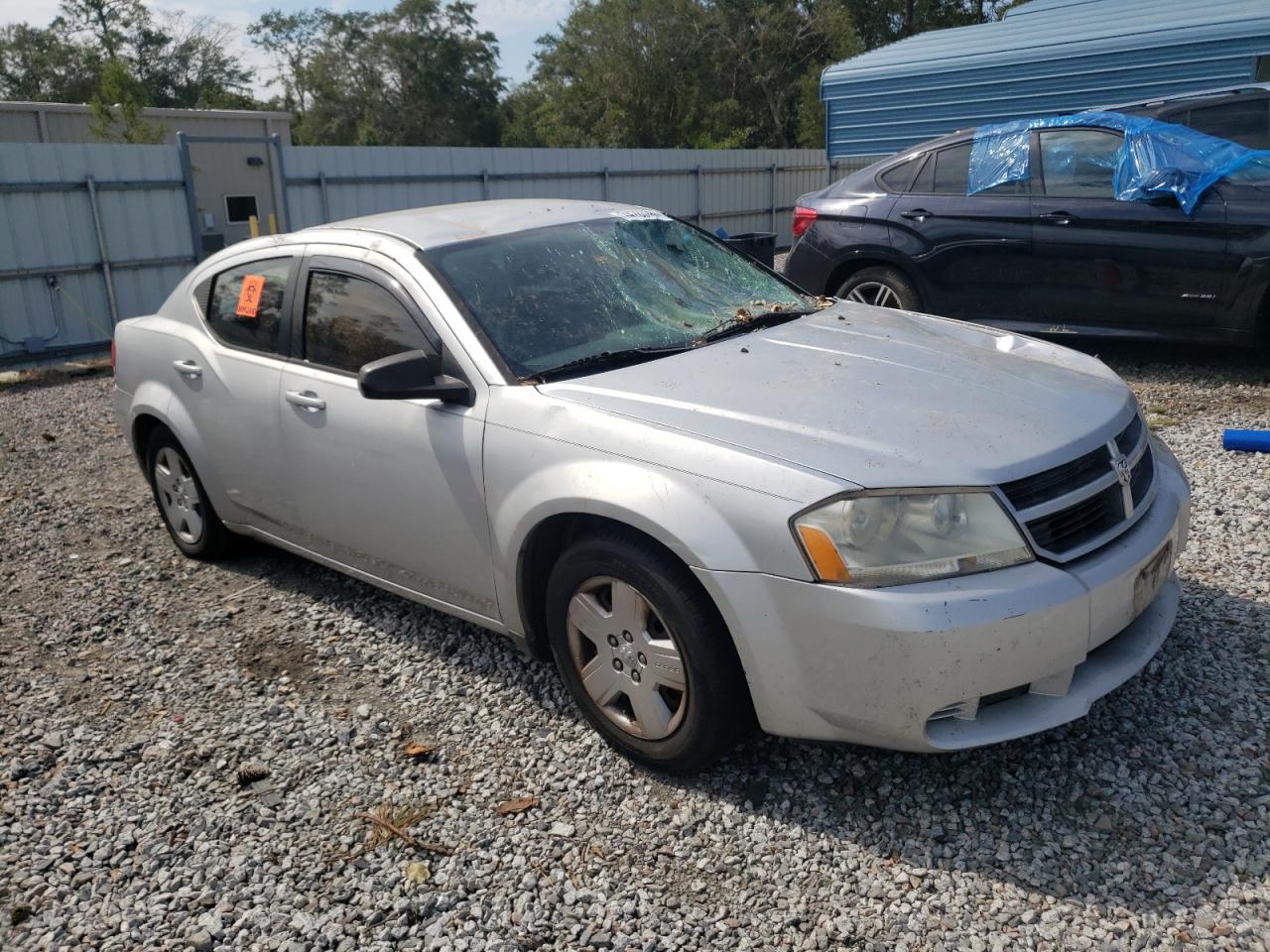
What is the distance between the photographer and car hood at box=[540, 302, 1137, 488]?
107 inches

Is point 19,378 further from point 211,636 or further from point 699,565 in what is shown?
point 699,565

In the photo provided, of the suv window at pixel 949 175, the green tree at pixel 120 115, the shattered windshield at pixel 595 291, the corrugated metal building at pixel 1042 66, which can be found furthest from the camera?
the green tree at pixel 120 115

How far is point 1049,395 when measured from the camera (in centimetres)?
319

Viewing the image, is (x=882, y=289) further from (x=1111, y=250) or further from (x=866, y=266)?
(x=1111, y=250)

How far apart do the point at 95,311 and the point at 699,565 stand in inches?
445

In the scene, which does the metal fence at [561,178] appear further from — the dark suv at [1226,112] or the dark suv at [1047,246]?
the dark suv at [1226,112]

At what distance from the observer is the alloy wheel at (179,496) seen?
194 inches

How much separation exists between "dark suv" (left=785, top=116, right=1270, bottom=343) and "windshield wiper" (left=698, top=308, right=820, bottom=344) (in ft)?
12.0

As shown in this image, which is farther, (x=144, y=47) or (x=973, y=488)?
(x=144, y=47)

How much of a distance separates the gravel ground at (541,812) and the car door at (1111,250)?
115 inches

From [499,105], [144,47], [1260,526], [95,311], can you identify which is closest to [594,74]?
[499,105]

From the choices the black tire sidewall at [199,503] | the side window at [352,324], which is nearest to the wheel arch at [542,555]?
the side window at [352,324]

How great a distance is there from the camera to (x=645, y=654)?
3004 millimetres

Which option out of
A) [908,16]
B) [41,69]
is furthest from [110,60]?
[908,16]
